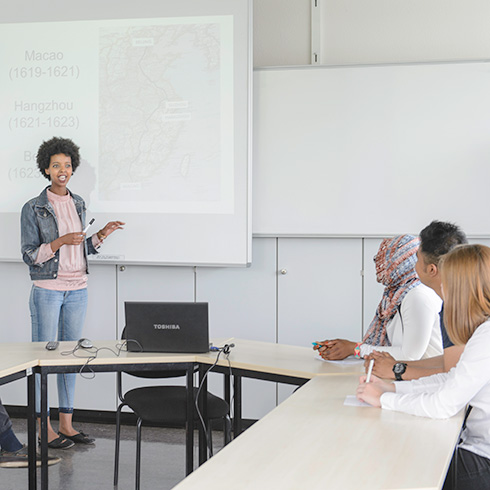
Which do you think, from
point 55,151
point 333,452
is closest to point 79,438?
point 55,151

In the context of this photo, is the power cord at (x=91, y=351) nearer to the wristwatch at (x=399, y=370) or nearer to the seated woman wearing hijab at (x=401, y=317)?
the seated woman wearing hijab at (x=401, y=317)

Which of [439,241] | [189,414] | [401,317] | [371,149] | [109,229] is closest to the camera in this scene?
[439,241]

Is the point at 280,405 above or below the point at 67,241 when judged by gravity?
below

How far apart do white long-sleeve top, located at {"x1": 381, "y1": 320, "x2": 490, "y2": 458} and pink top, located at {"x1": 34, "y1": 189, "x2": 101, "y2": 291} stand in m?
2.49

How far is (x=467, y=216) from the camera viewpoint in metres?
4.05

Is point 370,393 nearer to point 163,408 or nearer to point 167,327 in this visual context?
point 167,327

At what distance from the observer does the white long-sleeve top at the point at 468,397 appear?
1874mm

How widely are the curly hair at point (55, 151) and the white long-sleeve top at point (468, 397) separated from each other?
2891mm

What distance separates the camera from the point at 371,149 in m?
4.16

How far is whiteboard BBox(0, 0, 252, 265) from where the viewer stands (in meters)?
4.23

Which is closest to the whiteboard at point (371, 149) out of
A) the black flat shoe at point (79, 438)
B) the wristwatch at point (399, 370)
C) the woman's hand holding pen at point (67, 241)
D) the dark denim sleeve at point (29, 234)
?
the woman's hand holding pen at point (67, 241)

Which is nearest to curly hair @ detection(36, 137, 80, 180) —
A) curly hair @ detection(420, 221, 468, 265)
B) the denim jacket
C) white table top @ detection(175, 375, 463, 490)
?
the denim jacket

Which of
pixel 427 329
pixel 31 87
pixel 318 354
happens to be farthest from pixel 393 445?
pixel 31 87

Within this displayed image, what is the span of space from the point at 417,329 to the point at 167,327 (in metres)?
1.11
